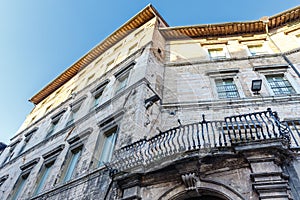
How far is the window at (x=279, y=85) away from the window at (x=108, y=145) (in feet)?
21.2

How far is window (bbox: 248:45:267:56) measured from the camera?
11.8 m

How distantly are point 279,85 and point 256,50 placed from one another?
11.3ft

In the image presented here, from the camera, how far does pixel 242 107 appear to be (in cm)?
843

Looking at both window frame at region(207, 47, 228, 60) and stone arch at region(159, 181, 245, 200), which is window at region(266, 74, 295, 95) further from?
stone arch at region(159, 181, 245, 200)

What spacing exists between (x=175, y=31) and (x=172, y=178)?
10.3m

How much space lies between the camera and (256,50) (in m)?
12.1

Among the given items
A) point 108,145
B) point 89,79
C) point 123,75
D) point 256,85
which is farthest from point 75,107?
point 256,85

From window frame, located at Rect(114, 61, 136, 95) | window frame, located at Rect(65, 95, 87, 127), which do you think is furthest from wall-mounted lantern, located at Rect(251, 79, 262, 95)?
window frame, located at Rect(65, 95, 87, 127)

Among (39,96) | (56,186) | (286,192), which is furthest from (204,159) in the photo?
(39,96)

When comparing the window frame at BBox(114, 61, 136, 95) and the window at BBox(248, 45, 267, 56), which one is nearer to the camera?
the window frame at BBox(114, 61, 136, 95)

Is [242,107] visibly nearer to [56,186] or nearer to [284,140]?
[284,140]

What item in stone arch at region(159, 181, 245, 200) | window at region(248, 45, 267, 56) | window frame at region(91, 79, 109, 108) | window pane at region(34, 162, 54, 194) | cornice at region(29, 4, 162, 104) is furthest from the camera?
cornice at region(29, 4, 162, 104)

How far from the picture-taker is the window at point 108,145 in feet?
25.7

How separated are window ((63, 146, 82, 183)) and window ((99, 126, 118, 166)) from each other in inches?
56.4
